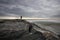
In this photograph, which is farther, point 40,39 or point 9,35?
point 40,39

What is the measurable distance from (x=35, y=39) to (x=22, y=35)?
153 cm

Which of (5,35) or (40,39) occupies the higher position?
(5,35)

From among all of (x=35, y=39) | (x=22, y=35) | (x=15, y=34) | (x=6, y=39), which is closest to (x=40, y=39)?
(x=35, y=39)

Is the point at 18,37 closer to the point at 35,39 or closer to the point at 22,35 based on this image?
the point at 22,35

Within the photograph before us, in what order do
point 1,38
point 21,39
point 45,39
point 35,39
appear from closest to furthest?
1. point 1,38
2. point 21,39
3. point 35,39
4. point 45,39

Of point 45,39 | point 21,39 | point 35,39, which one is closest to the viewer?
point 21,39

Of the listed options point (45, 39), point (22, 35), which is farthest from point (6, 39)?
point (45, 39)

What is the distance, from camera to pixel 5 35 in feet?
31.4

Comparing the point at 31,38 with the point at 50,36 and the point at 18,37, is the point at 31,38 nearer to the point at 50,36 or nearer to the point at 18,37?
the point at 18,37

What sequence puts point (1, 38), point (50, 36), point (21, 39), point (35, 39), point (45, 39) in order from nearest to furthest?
point (1, 38) < point (21, 39) < point (35, 39) < point (45, 39) < point (50, 36)

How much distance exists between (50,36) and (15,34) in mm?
4555

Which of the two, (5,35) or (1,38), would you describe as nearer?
(1,38)

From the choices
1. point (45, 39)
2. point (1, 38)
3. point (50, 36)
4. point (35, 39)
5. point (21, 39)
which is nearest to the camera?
point (1, 38)

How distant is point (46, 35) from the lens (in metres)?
11.3
